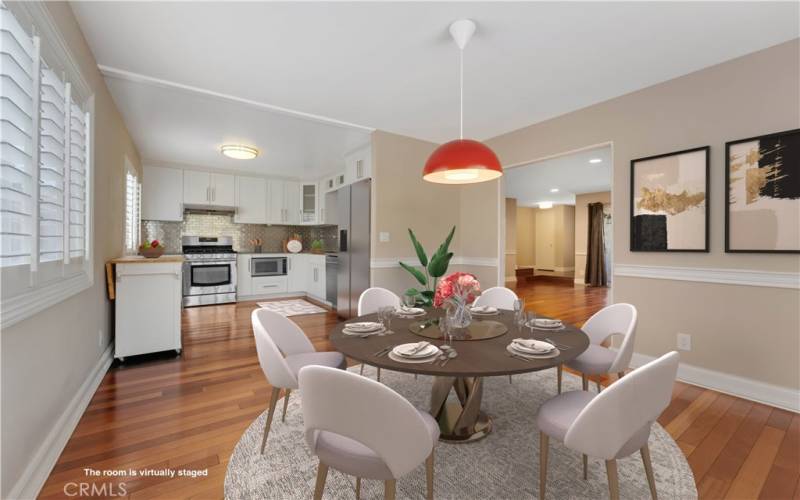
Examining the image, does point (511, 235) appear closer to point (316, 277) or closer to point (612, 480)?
point (316, 277)

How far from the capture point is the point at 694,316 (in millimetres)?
2652

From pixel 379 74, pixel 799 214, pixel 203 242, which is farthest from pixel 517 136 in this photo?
pixel 203 242

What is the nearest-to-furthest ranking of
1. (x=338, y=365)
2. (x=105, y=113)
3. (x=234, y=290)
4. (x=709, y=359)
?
(x=338, y=365), (x=709, y=359), (x=105, y=113), (x=234, y=290)

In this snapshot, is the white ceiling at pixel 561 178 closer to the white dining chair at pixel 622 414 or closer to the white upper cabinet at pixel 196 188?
the white dining chair at pixel 622 414

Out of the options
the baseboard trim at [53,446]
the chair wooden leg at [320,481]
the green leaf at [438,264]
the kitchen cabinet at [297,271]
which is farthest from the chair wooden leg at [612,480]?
the kitchen cabinet at [297,271]

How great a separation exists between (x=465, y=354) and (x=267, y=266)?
5.66m

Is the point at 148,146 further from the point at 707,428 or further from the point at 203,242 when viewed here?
the point at 707,428

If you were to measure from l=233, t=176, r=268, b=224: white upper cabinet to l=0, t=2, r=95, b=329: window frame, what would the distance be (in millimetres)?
3983

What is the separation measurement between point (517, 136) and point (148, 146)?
16.4 ft

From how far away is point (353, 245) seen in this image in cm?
444

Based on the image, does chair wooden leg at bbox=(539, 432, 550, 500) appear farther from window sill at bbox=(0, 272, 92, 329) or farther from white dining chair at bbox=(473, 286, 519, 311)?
window sill at bbox=(0, 272, 92, 329)

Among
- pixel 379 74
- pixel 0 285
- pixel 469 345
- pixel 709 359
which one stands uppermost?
pixel 379 74

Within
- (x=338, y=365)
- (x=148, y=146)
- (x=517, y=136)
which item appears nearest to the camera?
(x=338, y=365)

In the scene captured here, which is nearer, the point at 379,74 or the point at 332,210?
the point at 379,74
